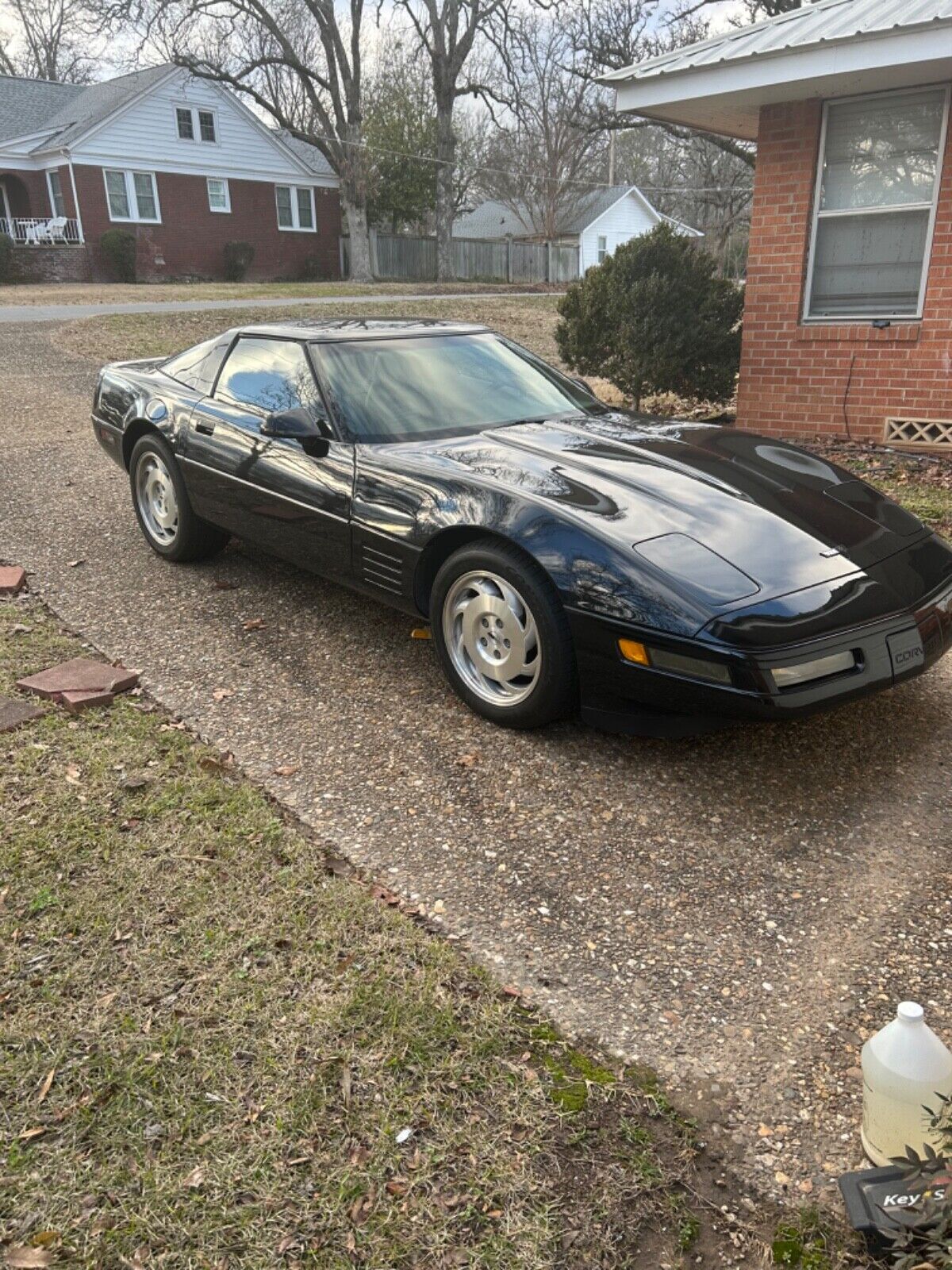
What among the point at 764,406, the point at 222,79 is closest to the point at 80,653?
the point at 764,406

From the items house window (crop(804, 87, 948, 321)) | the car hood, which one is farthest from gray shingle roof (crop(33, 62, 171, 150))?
the car hood

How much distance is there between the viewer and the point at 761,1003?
2.34 meters

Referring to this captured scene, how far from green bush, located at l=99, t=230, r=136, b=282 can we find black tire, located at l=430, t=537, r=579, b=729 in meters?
31.5

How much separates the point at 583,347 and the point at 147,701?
6.72 metres

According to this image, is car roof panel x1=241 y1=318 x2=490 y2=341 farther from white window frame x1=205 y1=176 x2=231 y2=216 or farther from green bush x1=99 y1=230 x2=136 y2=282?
white window frame x1=205 y1=176 x2=231 y2=216

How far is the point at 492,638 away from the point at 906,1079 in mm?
2071

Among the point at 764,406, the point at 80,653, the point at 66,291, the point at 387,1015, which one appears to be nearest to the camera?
the point at 387,1015

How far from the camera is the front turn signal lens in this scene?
119 inches

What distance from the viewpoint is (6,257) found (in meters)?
28.0

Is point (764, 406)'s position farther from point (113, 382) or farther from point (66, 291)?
point (66, 291)

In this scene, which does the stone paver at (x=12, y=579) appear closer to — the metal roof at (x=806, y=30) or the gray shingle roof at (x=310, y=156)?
the metal roof at (x=806, y=30)

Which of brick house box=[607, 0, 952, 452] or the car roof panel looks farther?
brick house box=[607, 0, 952, 452]

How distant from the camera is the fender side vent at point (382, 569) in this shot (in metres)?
3.84

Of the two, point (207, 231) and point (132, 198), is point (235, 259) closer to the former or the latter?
point (207, 231)
